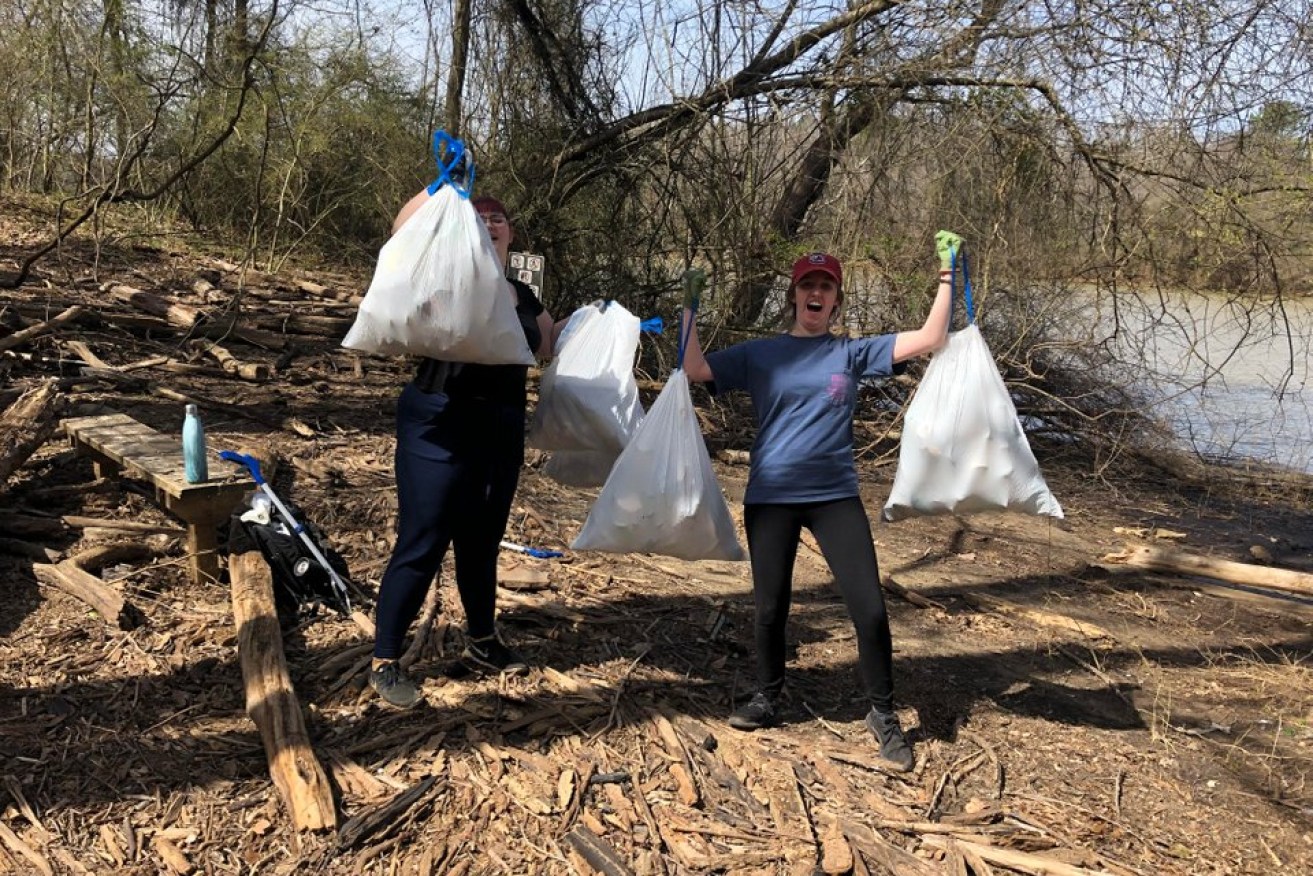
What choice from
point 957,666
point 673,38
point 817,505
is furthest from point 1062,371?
point 817,505

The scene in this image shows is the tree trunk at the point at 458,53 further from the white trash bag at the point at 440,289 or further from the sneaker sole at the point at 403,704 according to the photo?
the sneaker sole at the point at 403,704

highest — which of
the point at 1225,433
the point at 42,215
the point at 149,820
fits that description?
the point at 42,215

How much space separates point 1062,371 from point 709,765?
634 centimetres

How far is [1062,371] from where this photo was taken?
8.24 metres

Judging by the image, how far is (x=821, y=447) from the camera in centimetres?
308

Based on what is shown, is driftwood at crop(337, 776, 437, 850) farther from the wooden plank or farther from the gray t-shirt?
the wooden plank

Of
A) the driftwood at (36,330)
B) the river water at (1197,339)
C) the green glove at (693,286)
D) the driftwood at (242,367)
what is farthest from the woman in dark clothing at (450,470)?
the river water at (1197,339)

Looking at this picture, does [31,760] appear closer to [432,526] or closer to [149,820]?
[149,820]

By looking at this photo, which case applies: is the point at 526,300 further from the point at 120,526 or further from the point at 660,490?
the point at 120,526

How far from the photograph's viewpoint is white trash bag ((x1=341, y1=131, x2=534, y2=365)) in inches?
108

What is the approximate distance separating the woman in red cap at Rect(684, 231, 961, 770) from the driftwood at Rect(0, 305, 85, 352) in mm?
5798

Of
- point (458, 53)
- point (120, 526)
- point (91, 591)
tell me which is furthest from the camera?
point (458, 53)

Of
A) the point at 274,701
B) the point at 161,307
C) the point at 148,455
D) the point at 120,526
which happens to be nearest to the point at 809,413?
the point at 274,701

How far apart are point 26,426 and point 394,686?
290 cm
